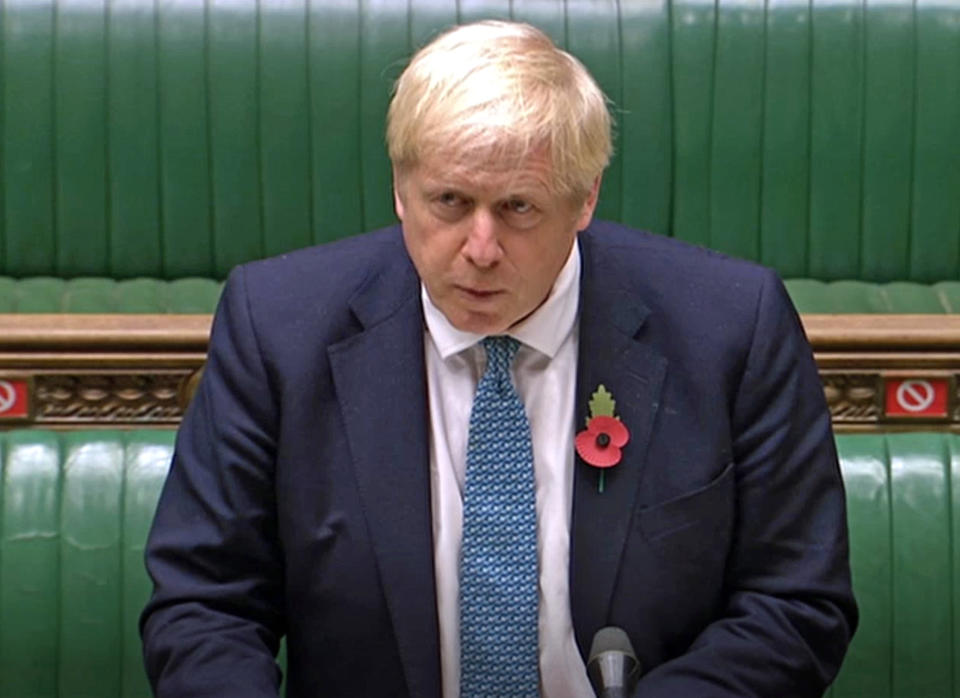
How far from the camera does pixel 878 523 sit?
2.36 m

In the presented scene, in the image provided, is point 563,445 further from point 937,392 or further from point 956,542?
point 937,392

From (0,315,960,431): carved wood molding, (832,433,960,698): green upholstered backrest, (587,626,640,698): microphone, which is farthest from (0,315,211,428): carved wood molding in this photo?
(587,626,640,698): microphone

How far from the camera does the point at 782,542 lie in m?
1.73

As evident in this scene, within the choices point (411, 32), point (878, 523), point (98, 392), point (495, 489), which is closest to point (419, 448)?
point (495, 489)

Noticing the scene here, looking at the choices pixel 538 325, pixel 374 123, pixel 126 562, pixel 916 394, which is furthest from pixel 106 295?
pixel 538 325

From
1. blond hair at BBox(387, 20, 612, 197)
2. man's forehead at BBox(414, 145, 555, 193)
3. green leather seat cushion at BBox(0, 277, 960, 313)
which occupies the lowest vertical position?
green leather seat cushion at BBox(0, 277, 960, 313)

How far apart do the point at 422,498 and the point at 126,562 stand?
0.70 m

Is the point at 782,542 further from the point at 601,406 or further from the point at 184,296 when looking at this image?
the point at 184,296

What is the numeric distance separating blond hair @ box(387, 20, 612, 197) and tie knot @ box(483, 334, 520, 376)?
0.18m

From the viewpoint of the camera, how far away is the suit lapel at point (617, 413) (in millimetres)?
1717

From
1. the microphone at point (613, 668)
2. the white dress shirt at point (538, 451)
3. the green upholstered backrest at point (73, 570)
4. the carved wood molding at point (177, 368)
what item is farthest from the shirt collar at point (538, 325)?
the carved wood molding at point (177, 368)

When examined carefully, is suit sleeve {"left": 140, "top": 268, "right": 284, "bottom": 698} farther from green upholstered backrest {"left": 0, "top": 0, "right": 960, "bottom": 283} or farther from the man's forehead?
green upholstered backrest {"left": 0, "top": 0, "right": 960, "bottom": 283}

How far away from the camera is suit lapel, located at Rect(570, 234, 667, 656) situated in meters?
1.72

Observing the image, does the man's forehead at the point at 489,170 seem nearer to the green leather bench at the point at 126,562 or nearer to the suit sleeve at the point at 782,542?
the suit sleeve at the point at 782,542
